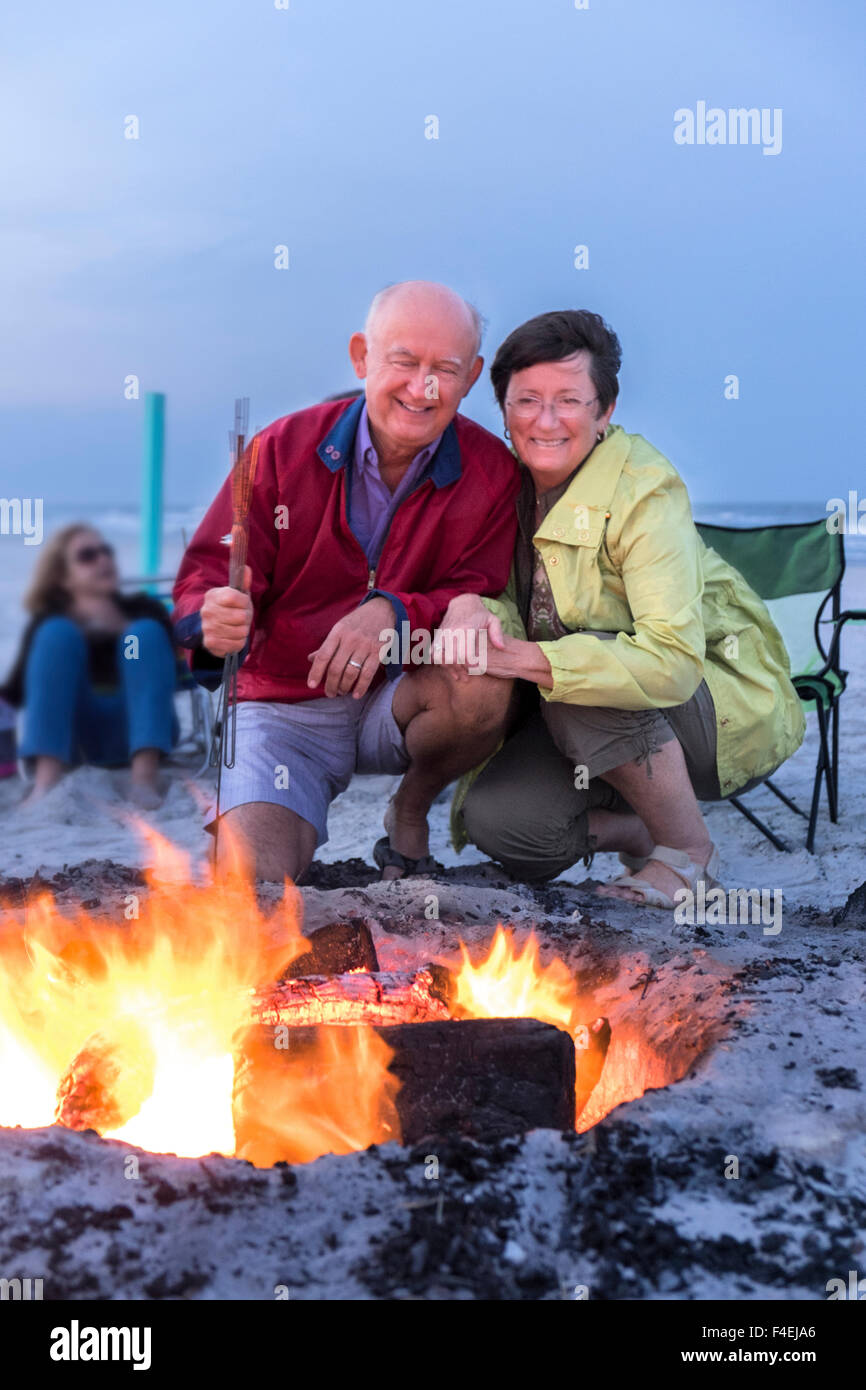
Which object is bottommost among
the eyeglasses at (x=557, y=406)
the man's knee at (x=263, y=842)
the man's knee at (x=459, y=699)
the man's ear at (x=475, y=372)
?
the man's knee at (x=263, y=842)

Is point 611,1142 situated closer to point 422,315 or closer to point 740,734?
point 740,734

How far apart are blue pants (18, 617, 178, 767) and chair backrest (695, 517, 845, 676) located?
2411mm

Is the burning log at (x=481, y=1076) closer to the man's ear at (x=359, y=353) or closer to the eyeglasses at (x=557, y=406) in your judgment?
the eyeglasses at (x=557, y=406)

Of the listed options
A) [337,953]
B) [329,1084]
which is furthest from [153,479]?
[329,1084]

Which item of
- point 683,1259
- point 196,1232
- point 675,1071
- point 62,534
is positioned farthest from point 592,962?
point 62,534

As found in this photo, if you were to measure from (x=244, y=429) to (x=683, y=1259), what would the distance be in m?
1.66

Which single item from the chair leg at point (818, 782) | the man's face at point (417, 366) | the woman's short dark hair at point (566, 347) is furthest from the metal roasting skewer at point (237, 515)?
the chair leg at point (818, 782)

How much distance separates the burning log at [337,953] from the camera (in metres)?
2.43

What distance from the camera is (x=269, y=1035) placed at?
6.64 ft

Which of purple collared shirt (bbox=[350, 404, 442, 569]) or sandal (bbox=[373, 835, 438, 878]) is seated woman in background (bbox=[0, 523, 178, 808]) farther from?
purple collared shirt (bbox=[350, 404, 442, 569])

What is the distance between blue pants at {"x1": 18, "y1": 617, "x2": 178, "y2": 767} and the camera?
16.8 ft

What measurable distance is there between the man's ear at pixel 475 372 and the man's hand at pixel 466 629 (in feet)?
1.77
